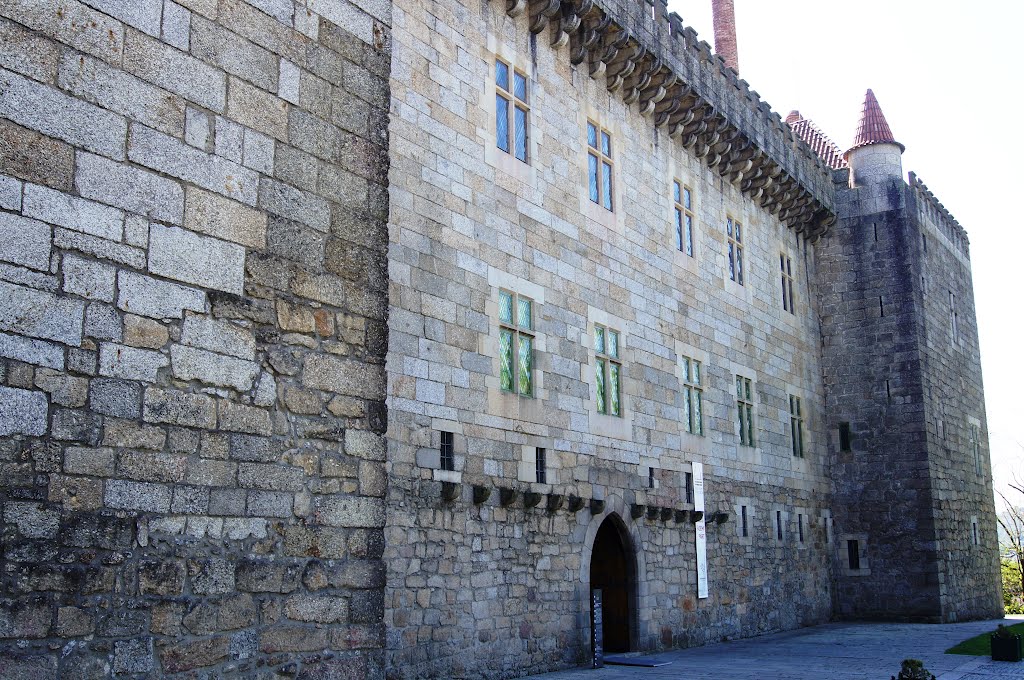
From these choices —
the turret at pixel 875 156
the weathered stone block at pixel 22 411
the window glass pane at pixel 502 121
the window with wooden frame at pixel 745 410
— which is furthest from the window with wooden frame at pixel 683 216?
the weathered stone block at pixel 22 411

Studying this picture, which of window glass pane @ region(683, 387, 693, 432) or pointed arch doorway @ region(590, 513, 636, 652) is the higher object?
window glass pane @ region(683, 387, 693, 432)

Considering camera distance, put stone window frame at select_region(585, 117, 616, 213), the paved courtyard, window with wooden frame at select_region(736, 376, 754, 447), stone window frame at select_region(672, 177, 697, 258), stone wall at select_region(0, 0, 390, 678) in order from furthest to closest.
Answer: window with wooden frame at select_region(736, 376, 754, 447) < stone window frame at select_region(672, 177, 697, 258) < stone window frame at select_region(585, 117, 616, 213) < the paved courtyard < stone wall at select_region(0, 0, 390, 678)

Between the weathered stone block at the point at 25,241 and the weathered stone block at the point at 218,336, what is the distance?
727 millimetres

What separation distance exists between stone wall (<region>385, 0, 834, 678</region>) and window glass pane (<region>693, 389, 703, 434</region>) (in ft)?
0.60

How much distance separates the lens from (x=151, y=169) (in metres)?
4.79

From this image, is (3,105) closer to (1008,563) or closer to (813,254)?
(813,254)

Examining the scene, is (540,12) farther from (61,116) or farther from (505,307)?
(61,116)

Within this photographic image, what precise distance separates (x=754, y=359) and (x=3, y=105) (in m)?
15.3

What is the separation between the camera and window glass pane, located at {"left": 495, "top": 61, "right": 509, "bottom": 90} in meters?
12.2

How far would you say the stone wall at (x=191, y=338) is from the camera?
169 inches

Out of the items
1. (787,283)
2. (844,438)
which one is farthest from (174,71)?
A: (844,438)

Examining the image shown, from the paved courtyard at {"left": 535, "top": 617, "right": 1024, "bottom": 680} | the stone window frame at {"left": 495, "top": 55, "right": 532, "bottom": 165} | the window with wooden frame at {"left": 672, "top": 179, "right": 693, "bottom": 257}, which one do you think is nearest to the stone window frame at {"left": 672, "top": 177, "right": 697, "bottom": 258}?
the window with wooden frame at {"left": 672, "top": 179, "right": 693, "bottom": 257}

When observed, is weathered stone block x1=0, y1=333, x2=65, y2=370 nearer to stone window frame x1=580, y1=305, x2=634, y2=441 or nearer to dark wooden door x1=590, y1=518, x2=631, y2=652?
stone window frame x1=580, y1=305, x2=634, y2=441

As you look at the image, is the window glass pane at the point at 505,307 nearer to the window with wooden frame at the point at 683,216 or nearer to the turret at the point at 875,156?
the window with wooden frame at the point at 683,216
